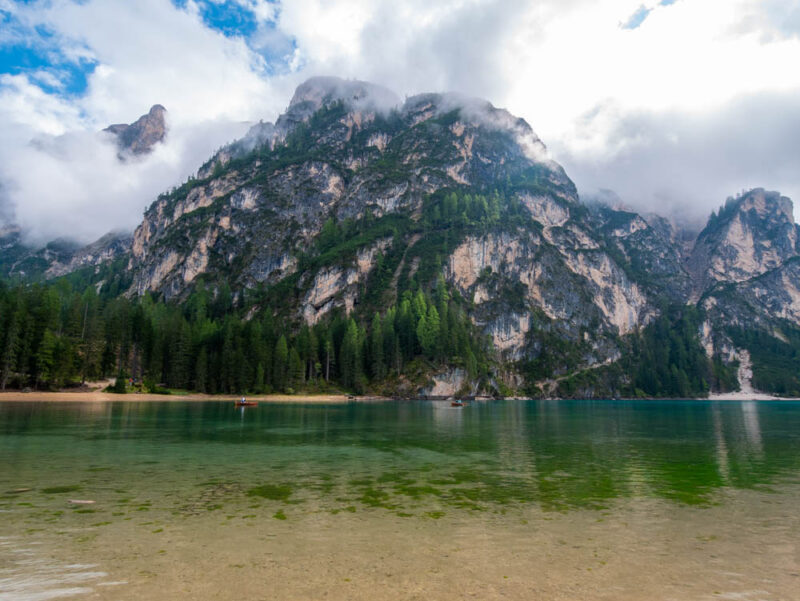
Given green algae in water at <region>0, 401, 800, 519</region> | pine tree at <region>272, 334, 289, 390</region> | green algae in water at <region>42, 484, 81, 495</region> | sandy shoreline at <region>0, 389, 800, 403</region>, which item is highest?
pine tree at <region>272, 334, 289, 390</region>

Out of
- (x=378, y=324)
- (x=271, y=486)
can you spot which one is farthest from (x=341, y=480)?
(x=378, y=324)

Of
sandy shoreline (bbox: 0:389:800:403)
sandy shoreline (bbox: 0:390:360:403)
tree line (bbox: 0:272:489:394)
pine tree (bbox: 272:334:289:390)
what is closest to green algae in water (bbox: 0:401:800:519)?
sandy shoreline (bbox: 0:390:360:403)

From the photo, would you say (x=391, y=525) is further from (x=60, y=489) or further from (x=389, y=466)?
(x=60, y=489)

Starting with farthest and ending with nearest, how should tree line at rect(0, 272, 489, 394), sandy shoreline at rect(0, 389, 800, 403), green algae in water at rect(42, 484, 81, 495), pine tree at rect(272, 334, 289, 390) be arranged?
pine tree at rect(272, 334, 289, 390) → tree line at rect(0, 272, 489, 394) → sandy shoreline at rect(0, 389, 800, 403) → green algae in water at rect(42, 484, 81, 495)

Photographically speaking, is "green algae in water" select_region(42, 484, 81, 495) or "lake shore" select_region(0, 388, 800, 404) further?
"lake shore" select_region(0, 388, 800, 404)

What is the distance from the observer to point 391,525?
14211 mm

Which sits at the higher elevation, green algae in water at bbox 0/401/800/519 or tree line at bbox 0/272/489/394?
tree line at bbox 0/272/489/394

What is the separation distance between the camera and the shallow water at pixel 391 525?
975 centimetres

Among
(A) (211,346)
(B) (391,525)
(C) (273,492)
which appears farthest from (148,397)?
(B) (391,525)

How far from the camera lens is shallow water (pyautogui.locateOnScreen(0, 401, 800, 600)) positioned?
975cm

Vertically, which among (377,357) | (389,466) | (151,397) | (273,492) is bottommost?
(389,466)

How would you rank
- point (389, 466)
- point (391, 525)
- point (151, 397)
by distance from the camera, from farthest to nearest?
point (151, 397)
point (389, 466)
point (391, 525)

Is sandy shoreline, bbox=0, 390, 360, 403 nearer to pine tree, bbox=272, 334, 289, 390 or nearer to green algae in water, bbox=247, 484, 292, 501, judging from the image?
pine tree, bbox=272, 334, 289, 390

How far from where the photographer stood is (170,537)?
12.6 m
